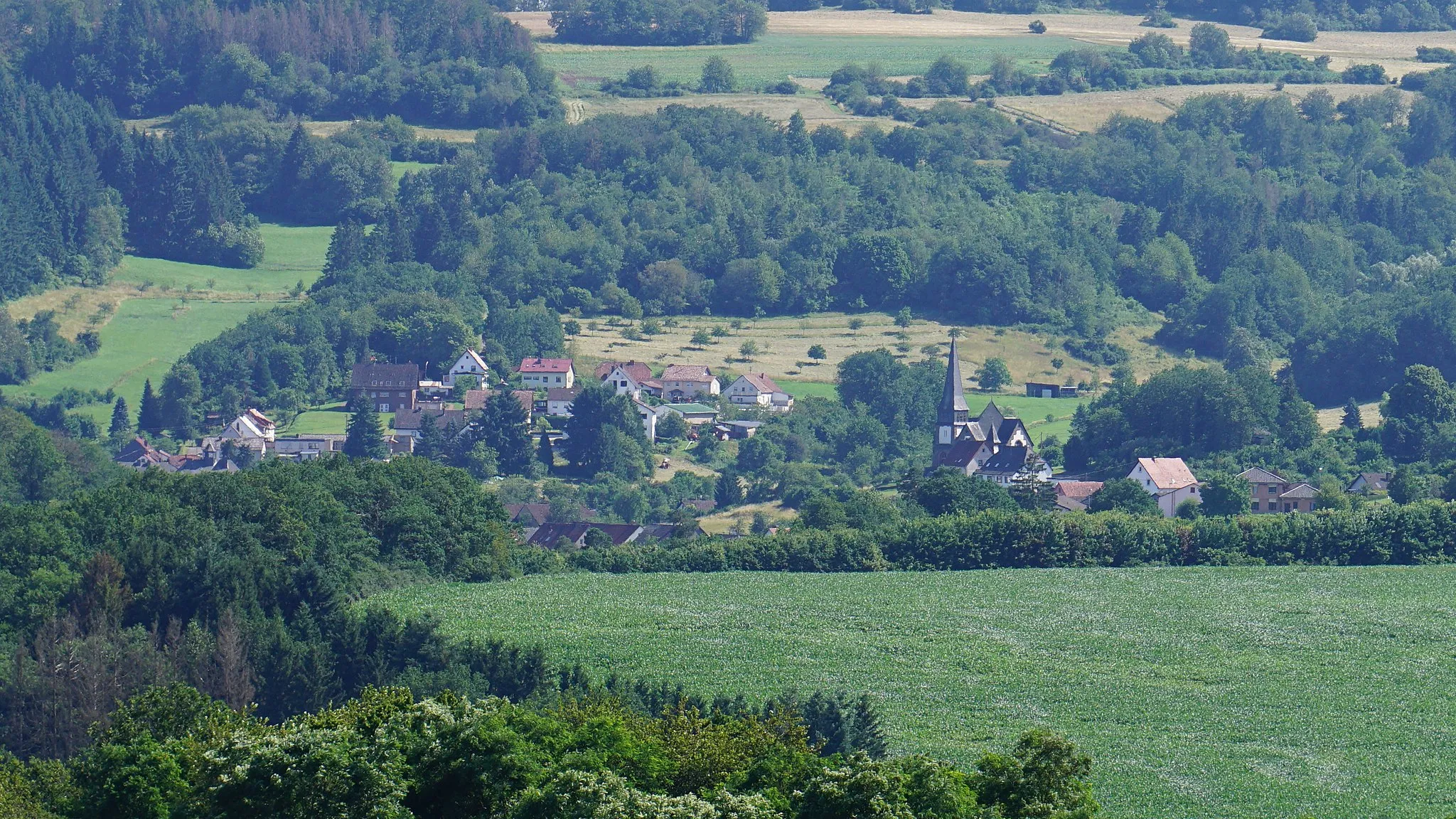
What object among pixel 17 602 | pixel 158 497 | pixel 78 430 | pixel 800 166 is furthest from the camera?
pixel 800 166

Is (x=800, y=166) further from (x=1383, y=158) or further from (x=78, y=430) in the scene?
(x=78, y=430)

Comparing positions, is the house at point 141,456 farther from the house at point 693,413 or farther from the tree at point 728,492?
the tree at point 728,492

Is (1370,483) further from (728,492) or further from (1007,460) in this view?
(728,492)

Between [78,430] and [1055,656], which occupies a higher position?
[1055,656]

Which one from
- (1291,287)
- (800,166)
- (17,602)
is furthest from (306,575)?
(800,166)

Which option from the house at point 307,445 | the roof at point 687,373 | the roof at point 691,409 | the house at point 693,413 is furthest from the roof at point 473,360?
the house at point 307,445

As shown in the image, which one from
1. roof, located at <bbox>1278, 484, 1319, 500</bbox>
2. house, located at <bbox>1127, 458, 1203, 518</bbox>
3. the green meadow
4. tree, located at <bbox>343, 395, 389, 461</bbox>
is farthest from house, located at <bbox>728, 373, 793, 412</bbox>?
the green meadow

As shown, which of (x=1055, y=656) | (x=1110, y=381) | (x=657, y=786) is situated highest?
(x=657, y=786)
